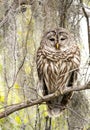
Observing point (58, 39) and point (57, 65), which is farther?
point (58, 39)

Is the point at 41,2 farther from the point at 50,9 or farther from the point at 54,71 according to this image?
the point at 54,71

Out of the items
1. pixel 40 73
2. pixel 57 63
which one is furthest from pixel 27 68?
pixel 57 63

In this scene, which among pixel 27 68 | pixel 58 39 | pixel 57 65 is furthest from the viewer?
pixel 27 68

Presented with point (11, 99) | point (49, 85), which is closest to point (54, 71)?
point (49, 85)

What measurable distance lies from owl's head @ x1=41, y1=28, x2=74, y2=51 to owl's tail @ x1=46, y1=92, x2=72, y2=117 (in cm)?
49

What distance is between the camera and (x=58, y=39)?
18.9 feet

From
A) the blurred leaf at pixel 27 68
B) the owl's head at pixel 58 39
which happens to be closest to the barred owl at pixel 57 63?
the owl's head at pixel 58 39

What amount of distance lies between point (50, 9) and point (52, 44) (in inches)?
21.8

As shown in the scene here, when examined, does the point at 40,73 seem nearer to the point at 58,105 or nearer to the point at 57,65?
the point at 57,65

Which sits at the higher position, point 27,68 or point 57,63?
point 57,63

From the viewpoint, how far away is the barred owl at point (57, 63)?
5520 millimetres

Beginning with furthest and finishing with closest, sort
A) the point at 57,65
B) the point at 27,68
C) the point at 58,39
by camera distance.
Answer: the point at 27,68, the point at 58,39, the point at 57,65

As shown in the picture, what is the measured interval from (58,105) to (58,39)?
0.68m

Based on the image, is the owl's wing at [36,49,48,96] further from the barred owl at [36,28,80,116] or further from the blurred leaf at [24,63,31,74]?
the blurred leaf at [24,63,31,74]
